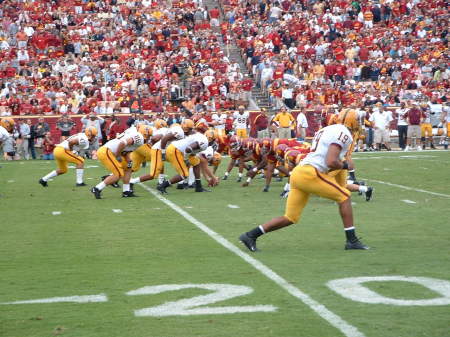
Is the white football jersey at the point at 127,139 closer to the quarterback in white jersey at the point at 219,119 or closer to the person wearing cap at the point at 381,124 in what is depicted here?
the quarterback in white jersey at the point at 219,119

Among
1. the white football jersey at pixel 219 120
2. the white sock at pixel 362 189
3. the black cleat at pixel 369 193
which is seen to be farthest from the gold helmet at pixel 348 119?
the white football jersey at pixel 219 120

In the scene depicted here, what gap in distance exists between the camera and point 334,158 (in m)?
8.47

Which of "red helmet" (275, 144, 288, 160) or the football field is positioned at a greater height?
"red helmet" (275, 144, 288, 160)

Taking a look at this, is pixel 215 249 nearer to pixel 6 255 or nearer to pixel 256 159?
pixel 6 255

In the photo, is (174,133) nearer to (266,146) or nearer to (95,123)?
(266,146)

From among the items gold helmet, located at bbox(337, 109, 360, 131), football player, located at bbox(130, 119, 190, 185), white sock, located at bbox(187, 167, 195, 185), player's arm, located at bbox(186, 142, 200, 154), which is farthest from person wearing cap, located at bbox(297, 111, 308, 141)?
gold helmet, located at bbox(337, 109, 360, 131)

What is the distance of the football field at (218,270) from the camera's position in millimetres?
6121

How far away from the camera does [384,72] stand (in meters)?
33.9

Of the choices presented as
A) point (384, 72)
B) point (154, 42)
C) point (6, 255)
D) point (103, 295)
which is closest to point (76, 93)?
point (154, 42)

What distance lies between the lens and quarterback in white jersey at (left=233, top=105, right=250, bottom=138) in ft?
90.0

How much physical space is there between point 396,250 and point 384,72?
25712 mm

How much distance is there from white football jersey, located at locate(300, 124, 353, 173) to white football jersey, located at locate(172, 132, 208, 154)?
678cm

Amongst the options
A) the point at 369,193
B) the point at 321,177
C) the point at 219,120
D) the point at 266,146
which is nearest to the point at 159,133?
the point at 266,146

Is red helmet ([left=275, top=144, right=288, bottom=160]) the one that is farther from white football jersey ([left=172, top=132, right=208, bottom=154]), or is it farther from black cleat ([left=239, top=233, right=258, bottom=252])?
black cleat ([left=239, top=233, right=258, bottom=252])
